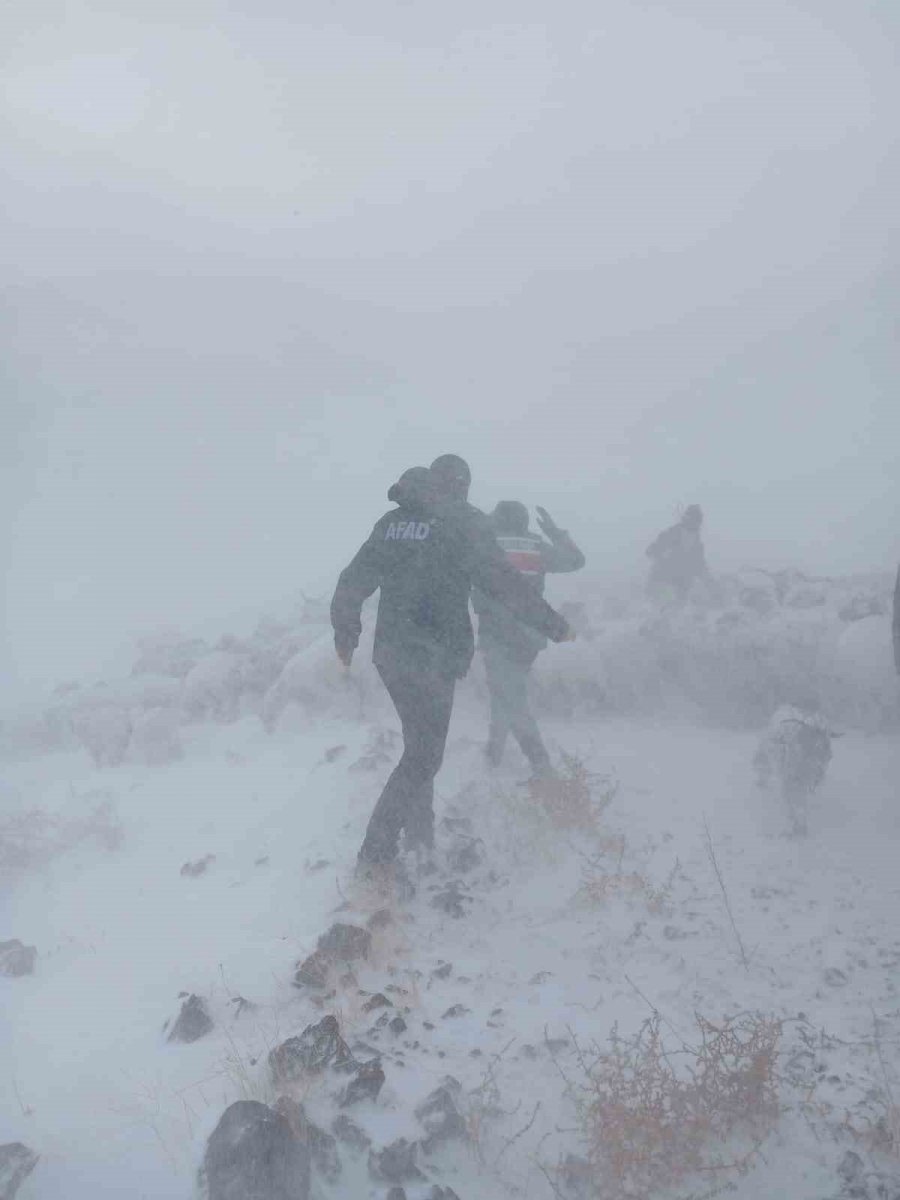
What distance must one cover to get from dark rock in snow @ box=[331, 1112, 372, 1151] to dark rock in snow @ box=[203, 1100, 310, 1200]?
19 centimetres

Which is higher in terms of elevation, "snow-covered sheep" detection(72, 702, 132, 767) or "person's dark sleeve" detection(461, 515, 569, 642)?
"person's dark sleeve" detection(461, 515, 569, 642)

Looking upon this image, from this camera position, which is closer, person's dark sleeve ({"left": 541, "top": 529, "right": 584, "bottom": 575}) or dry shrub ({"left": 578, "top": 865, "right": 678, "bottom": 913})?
dry shrub ({"left": 578, "top": 865, "right": 678, "bottom": 913})

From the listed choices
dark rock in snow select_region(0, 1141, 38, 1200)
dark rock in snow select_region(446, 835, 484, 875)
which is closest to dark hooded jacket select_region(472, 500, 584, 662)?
dark rock in snow select_region(446, 835, 484, 875)

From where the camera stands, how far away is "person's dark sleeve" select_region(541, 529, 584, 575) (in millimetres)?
5918

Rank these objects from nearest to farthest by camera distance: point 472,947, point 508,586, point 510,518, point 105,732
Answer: point 472,947 → point 508,586 → point 510,518 → point 105,732

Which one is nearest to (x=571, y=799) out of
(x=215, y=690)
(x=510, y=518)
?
(x=510, y=518)

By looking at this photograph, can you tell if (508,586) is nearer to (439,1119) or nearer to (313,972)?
(313,972)

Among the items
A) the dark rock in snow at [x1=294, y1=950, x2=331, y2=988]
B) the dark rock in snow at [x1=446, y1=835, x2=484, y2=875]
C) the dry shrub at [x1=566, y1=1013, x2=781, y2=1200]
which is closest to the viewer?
the dry shrub at [x1=566, y1=1013, x2=781, y2=1200]

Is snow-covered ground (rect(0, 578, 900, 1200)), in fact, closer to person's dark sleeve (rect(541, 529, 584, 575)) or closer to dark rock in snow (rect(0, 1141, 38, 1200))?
dark rock in snow (rect(0, 1141, 38, 1200))

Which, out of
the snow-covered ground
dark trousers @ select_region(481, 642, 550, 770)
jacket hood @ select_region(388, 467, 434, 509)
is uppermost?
jacket hood @ select_region(388, 467, 434, 509)

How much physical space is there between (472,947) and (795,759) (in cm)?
260

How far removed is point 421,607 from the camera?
14.5 feet

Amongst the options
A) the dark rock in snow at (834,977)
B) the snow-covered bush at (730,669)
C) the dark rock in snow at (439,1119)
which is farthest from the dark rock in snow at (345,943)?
the snow-covered bush at (730,669)

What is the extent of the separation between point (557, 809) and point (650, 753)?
1807mm
